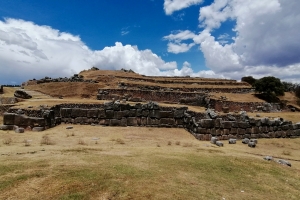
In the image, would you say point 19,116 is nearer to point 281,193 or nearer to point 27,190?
point 27,190

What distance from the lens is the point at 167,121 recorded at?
68.5 feet

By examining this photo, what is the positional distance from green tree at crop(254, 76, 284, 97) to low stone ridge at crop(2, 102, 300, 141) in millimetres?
29315

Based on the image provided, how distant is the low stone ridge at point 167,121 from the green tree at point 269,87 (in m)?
29.3

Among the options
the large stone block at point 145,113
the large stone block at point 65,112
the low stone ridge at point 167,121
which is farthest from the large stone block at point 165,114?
the large stone block at point 65,112

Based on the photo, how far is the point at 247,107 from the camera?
134ft

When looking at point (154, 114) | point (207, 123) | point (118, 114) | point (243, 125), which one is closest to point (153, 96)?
point (154, 114)

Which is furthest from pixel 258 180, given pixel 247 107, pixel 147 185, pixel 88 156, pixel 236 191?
pixel 247 107

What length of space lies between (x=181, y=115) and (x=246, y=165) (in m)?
10.6

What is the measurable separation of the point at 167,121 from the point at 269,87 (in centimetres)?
3581

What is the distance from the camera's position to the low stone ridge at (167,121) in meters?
18.5

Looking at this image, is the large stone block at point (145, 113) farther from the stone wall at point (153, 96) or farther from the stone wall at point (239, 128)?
the stone wall at point (153, 96)

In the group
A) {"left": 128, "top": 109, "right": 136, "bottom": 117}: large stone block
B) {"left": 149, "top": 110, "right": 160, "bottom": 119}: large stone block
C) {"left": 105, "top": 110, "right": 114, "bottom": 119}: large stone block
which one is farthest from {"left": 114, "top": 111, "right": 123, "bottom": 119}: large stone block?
{"left": 149, "top": 110, "right": 160, "bottom": 119}: large stone block

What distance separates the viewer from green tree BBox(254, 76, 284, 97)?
4912cm

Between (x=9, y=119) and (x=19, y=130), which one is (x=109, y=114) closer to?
(x=19, y=130)
